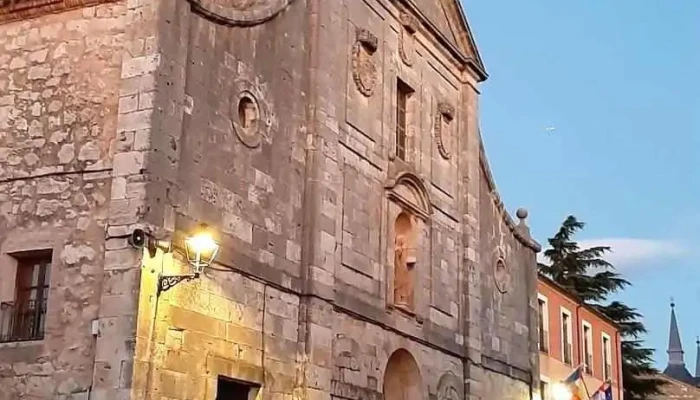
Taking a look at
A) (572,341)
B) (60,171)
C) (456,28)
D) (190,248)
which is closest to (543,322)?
(572,341)

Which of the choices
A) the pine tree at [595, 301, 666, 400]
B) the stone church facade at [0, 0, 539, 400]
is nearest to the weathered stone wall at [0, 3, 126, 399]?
the stone church facade at [0, 0, 539, 400]

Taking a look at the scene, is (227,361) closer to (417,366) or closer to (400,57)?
(417,366)

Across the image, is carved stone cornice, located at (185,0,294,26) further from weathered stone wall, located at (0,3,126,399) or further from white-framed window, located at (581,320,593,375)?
white-framed window, located at (581,320,593,375)

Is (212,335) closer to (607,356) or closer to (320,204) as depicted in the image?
(320,204)

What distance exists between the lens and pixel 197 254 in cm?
1491

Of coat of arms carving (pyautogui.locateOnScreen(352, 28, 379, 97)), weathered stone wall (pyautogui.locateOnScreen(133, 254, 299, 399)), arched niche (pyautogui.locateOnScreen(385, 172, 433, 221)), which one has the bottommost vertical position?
weathered stone wall (pyautogui.locateOnScreen(133, 254, 299, 399))

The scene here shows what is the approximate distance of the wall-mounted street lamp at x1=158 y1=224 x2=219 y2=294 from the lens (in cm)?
1470

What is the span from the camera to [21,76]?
1648 centimetres

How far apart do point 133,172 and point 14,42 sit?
11.5ft

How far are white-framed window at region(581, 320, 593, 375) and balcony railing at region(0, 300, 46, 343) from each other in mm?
22602

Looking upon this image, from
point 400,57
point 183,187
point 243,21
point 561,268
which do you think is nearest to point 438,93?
point 400,57

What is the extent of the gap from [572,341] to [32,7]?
21.8 meters

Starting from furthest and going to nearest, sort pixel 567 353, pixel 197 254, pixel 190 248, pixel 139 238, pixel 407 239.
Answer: pixel 567 353
pixel 407 239
pixel 190 248
pixel 197 254
pixel 139 238

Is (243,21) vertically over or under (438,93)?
under
